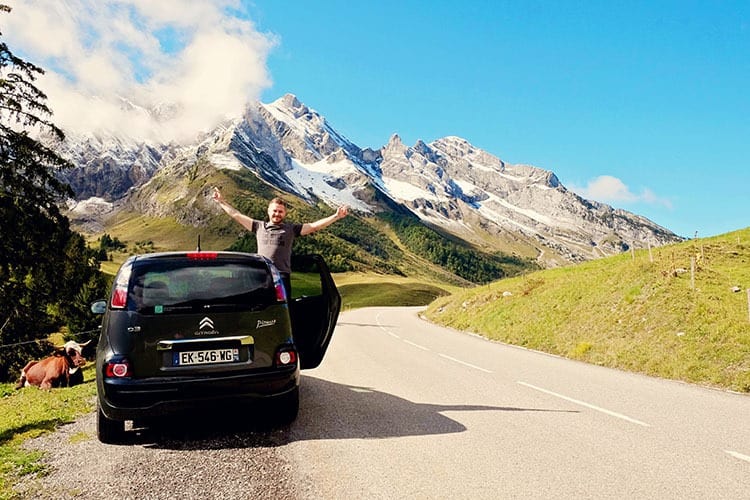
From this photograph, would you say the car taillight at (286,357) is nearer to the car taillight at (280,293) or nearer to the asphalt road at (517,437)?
the car taillight at (280,293)

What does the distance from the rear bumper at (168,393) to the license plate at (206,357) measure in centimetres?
17

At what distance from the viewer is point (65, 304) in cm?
4656

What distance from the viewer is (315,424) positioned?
23.6ft

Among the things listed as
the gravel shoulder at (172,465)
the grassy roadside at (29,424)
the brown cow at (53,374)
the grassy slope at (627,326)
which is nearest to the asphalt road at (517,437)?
the gravel shoulder at (172,465)

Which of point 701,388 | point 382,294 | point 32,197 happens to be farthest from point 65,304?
point 382,294

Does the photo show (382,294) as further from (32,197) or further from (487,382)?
(487,382)

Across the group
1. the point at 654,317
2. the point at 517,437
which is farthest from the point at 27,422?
the point at 654,317

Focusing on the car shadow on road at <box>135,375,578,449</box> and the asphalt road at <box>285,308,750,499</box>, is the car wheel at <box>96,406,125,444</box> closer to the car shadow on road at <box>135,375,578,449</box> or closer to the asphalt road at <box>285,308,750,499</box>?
the car shadow on road at <box>135,375,578,449</box>

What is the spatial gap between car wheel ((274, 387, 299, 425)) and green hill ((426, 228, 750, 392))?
925cm

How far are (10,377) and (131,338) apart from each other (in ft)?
92.1

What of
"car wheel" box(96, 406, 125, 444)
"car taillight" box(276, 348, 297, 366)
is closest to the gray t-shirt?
"car taillight" box(276, 348, 297, 366)

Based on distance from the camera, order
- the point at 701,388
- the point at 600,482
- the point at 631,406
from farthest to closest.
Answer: the point at 701,388 < the point at 631,406 < the point at 600,482

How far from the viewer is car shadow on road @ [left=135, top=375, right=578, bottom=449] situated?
252 inches

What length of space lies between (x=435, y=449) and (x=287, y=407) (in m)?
2.10
